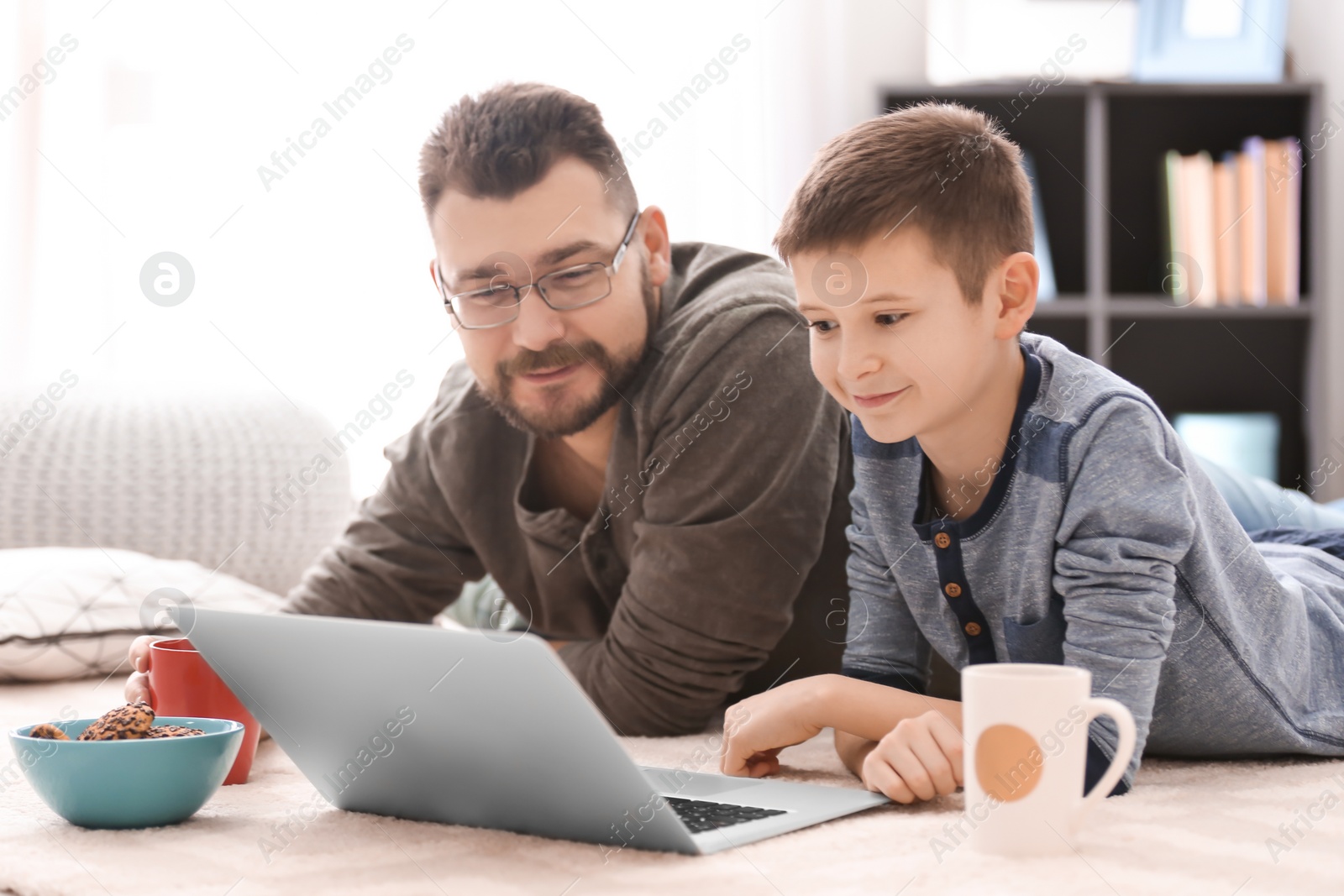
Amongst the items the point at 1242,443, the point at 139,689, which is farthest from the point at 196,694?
the point at 1242,443

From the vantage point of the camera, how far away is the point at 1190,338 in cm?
277

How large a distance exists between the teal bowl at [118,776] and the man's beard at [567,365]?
531mm

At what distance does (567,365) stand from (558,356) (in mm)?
15

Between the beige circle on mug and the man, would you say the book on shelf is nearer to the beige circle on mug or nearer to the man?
the man

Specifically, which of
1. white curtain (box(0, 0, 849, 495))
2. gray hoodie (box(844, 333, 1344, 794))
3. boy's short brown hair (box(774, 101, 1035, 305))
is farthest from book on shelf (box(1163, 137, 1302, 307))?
boy's short brown hair (box(774, 101, 1035, 305))

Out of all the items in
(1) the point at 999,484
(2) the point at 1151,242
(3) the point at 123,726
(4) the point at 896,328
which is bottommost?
(3) the point at 123,726

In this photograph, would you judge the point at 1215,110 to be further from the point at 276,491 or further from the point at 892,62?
the point at 276,491

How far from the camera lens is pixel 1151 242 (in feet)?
8.89

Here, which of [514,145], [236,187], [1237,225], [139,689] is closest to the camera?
[139,689]

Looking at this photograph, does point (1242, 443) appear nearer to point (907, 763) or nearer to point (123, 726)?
point (907, 763)

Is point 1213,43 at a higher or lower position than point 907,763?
higher

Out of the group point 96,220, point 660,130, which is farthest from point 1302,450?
point 96,220

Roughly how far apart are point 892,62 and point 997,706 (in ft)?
7.87

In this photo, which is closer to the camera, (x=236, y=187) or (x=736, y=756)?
(x=736, y=756)
